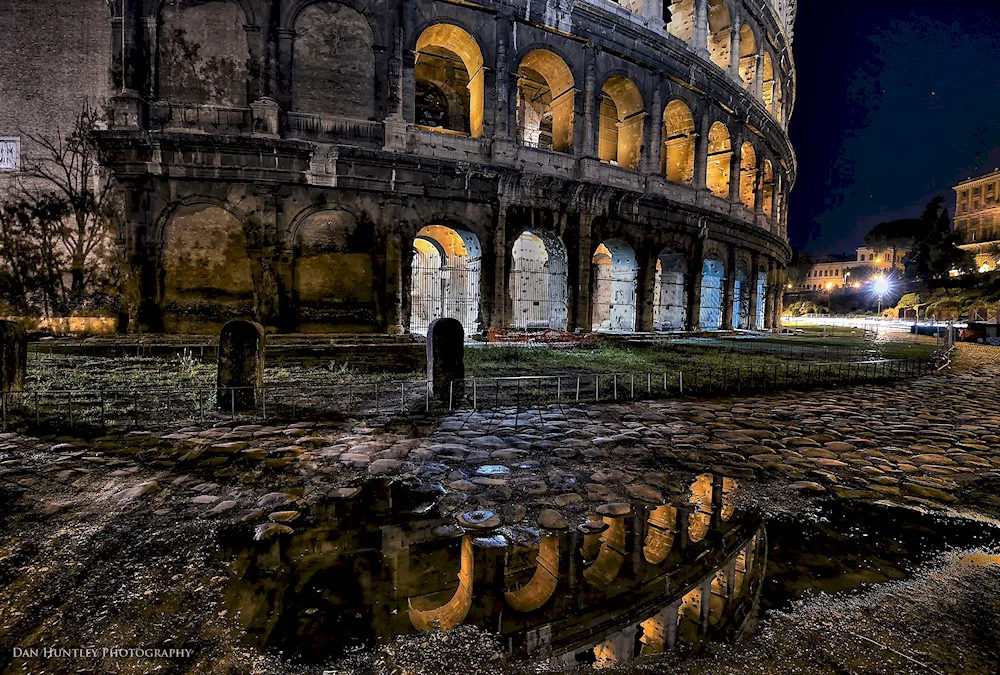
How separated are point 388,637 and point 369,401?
4.97 metres

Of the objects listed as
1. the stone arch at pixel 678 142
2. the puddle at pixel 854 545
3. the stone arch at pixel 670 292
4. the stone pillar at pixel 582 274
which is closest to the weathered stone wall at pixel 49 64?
the stone pillar at pixel 582 274

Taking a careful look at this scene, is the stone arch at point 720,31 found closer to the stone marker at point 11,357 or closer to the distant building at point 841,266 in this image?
the stone marker at point 11,357

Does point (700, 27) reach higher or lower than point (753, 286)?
higher

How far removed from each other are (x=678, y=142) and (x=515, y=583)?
19.6 metres

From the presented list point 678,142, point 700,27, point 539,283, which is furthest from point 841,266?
point 539,283

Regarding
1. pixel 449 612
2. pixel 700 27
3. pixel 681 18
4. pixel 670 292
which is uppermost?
pixel 681 18

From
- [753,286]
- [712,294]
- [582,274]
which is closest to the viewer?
[582,274]

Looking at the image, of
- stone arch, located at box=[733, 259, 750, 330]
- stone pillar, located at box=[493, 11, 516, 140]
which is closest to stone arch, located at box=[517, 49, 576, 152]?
stone pillar, located at box=[493, 11, 516, 140]

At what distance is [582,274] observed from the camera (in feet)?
49.5

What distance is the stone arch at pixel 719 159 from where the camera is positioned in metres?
19.0

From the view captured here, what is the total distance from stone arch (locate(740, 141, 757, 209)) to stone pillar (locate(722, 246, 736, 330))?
3395 mm

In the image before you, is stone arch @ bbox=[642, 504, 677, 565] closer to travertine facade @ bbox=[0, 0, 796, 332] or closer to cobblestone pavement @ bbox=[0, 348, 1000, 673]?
cobblestone pavement @ bbox=[0, 348, 1000, 673]

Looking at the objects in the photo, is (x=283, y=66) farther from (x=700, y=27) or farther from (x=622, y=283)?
(x=700, y=27)

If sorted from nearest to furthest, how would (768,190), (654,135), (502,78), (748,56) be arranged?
(502,78) < (654,135) < (748,56) < (768,190)
